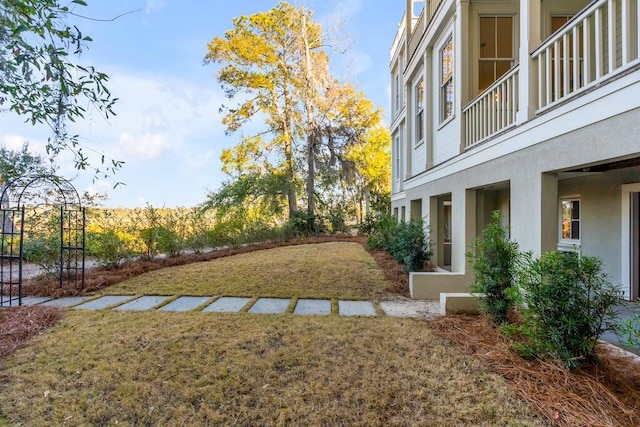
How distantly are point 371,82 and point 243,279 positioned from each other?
15.9 metres

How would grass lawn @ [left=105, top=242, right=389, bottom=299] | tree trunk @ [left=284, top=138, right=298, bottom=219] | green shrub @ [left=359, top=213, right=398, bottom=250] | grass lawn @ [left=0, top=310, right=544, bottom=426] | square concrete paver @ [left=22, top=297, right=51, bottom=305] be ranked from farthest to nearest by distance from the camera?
tree trunk @ [left=284, top=138, right=298, bottom=219] → green shrub @ [left=359, top=213, right=398, bottom=250] → grass lawn @ [left=105, top=242, right=389, bottom=299] → square concrete paver @ [left=22, top=297, right=51, bottom=305] → grass lawn @ [left=0, top=310, right=544, bottom=426]

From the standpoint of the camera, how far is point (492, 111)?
4.82m

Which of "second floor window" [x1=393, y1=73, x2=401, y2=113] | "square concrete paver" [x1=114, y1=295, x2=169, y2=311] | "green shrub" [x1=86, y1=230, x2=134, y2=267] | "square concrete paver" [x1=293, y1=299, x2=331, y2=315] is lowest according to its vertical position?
"square concrete paver" [x1=114, y1=295, x2=169, y2=311]

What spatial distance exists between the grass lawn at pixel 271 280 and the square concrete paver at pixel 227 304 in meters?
0.28

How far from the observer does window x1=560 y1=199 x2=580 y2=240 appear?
6445 mm

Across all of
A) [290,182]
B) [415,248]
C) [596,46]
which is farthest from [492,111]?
[290,182]

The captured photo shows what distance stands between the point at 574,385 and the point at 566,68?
285 cm

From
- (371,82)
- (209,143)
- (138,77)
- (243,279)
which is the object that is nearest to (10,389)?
(243,279)

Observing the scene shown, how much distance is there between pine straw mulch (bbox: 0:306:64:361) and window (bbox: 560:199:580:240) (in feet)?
29.3

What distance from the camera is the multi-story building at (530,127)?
2744 millimetres

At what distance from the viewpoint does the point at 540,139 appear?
3461mm

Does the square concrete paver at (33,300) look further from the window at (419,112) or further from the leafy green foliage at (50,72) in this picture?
the window at (419,112)

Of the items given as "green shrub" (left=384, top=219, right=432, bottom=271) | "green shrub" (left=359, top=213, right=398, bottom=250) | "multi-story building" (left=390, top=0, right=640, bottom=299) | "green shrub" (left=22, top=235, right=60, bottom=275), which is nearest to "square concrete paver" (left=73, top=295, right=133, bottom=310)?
"green shrub" (left=22, top=235, right=60, bottom=275)

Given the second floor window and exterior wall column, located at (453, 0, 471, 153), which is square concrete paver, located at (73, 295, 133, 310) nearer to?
exterior wall column, located at (453, 0, 471, 153)
